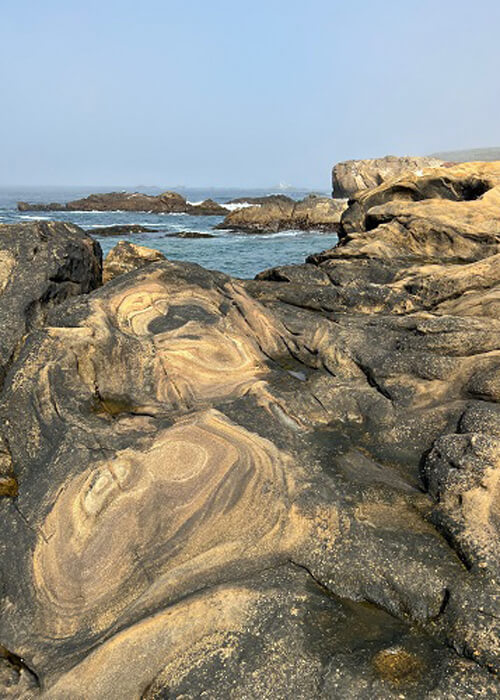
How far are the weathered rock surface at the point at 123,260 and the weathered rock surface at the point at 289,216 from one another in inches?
1631

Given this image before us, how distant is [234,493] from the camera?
19.0 ft

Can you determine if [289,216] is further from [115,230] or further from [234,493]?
[234,493]

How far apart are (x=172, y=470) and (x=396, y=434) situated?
3.42 metres

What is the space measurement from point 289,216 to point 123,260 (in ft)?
153

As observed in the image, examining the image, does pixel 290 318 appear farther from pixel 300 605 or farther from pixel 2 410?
pixel 300 605

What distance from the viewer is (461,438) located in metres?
6.21

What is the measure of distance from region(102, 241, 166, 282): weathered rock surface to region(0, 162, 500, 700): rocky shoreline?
458cm

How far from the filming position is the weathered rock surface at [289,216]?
188 ft

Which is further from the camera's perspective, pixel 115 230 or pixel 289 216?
pixel 289 216

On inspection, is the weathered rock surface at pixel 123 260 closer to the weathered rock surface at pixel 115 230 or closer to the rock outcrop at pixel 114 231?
the rock outcrop at pixel 114 231

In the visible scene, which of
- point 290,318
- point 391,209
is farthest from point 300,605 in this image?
point 391,209

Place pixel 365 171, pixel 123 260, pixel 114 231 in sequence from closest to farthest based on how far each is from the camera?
pixel 123 260
pixel 114 231
pixel 365 171

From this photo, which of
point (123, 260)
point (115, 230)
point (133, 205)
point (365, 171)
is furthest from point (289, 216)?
point (123, 260)

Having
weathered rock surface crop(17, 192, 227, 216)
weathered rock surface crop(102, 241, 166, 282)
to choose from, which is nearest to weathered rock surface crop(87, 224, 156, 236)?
weathered rock surface crop(102, 241, 166, 282)
